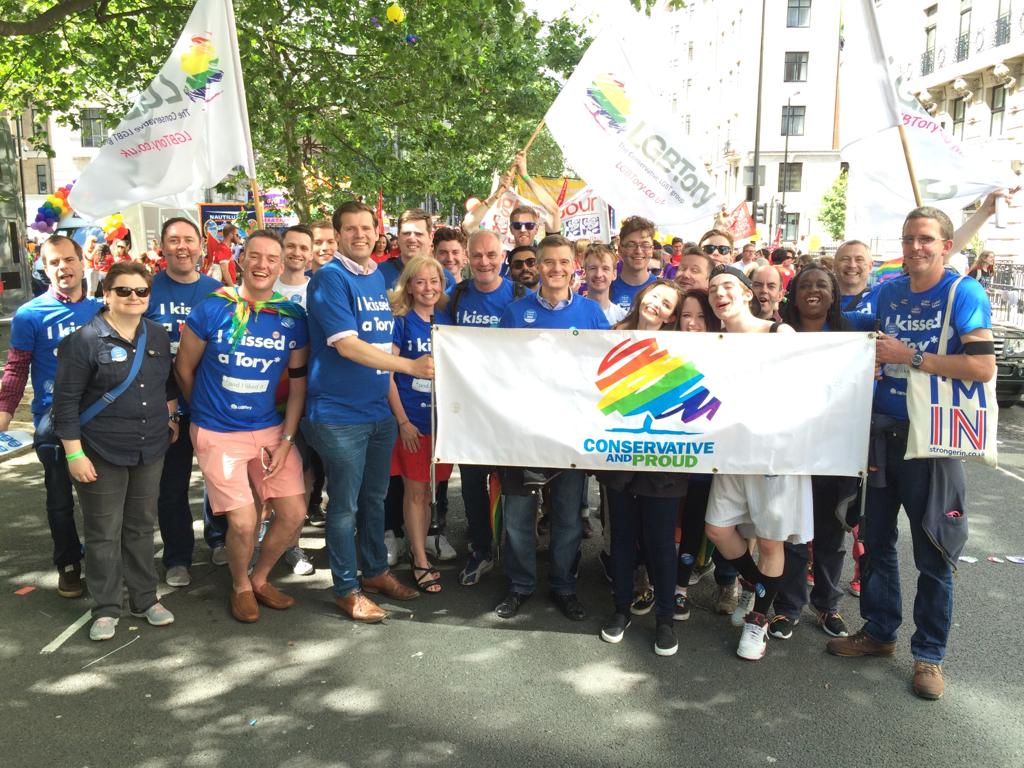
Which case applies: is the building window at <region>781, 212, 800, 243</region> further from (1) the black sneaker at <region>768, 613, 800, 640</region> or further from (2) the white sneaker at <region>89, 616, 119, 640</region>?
(2) the white sneaker at <region>89, 616, 119, 640</region>

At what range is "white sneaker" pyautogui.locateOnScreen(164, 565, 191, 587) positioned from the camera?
5102 mm

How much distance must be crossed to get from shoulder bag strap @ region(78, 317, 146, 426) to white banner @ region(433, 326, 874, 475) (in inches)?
59.6

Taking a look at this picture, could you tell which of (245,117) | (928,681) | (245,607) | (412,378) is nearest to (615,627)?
(928,681)

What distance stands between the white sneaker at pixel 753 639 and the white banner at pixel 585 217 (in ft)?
24.5

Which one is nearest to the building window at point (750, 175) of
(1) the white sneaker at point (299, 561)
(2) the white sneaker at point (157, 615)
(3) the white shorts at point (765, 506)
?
(1) the white sneaker at point (299, 561)

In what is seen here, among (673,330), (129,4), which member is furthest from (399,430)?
(129,4)

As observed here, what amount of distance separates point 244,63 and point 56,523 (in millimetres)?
7551

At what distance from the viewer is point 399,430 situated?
5.09 m

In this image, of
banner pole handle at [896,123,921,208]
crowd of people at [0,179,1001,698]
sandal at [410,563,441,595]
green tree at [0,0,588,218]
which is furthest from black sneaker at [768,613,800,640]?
green tree at [0,0,588,218]

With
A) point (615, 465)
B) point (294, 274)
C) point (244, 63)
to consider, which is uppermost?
point (244, 63)

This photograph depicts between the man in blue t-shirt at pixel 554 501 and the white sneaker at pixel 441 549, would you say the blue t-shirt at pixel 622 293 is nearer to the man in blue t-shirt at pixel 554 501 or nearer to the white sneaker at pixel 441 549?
the man in blue t-shirt at pixel 554 501

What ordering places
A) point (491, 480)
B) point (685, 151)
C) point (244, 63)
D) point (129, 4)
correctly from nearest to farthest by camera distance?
point (491, 480), point (685, 151), point (244, 63), point (129, 4)

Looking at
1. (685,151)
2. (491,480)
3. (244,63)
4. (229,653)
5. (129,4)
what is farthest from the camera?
(129,4)

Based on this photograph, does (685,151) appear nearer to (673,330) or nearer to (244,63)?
(673,330)
